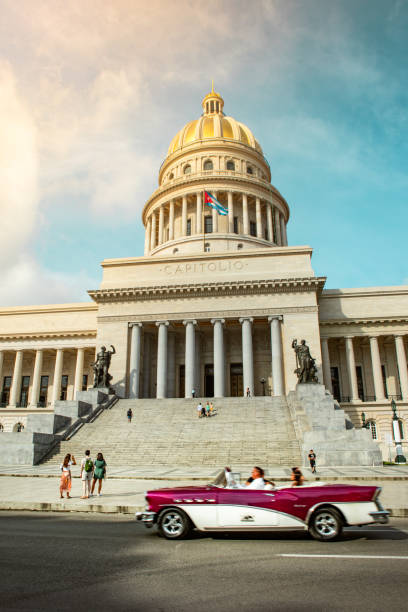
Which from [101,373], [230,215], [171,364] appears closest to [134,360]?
[171,364]

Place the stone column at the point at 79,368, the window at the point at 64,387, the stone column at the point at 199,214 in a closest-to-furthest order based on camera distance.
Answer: the stone column at the point at 79,368 → the window at the point at 64,387 → the stone column at the point at 199,214

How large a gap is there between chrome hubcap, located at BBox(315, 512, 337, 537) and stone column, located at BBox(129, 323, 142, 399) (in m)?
35.1

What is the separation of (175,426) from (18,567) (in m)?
23.8

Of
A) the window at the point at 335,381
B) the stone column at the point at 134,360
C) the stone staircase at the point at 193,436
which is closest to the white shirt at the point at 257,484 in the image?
the stone staircase at the point at 193,436

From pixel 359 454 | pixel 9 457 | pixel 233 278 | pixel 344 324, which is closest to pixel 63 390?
pixel 233 278

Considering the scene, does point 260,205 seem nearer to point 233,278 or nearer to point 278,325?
point 233,278

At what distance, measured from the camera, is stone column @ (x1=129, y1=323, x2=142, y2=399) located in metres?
43.0

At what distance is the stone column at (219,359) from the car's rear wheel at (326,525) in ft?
107

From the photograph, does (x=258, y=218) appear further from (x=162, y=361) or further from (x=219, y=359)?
(x=162, y=361)

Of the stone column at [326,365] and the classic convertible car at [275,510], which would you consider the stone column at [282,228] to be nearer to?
the stone column at [326,365]

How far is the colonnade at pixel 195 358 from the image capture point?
4169cm

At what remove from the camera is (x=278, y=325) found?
141ft

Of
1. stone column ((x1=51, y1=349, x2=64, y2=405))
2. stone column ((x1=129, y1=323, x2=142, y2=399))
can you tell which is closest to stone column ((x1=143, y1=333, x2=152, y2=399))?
stone column ((x1=129, y1=323, x2=142, y2=399))

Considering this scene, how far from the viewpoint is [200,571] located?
258 inches
